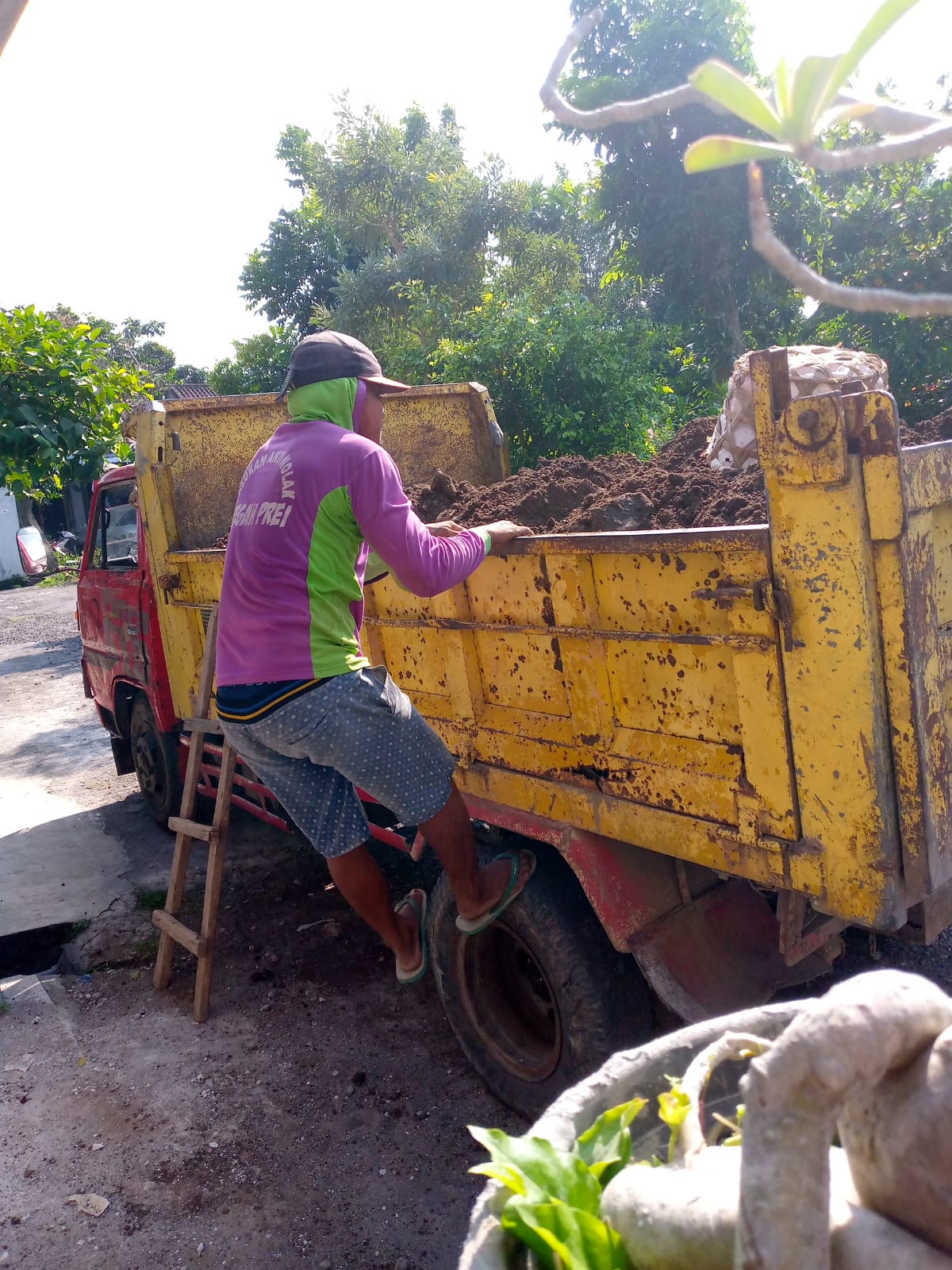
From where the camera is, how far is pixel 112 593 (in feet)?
18.6

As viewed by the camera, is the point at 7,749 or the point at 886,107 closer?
the point at 886,107

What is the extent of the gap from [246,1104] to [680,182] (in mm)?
9383

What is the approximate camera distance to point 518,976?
3.10 meters

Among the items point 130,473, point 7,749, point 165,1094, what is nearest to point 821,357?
point 165,1094

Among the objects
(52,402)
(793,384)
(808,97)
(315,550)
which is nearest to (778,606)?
Answer: (793,384)

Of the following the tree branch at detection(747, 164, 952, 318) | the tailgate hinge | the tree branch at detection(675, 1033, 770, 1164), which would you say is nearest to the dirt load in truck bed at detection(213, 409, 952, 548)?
the tailgate hinge

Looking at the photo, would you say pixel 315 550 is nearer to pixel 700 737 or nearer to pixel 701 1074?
pixel 700 737

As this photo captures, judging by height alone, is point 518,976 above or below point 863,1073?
below

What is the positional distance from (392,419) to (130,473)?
1.53 m

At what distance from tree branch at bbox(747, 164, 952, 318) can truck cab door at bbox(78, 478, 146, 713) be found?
4758mm

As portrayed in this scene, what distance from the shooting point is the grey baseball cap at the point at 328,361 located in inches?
109

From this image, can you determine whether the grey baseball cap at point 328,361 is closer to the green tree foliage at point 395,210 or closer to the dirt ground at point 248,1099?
the dirt ground at point 248,1099

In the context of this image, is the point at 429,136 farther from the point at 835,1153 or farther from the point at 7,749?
the point at 835,1153

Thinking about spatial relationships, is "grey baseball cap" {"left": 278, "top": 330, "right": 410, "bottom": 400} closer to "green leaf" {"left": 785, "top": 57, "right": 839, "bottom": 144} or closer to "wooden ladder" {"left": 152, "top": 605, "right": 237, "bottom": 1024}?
"wooden ladder" {"left": 152, "top": 605, "right": 237, "bottom": 1024}
